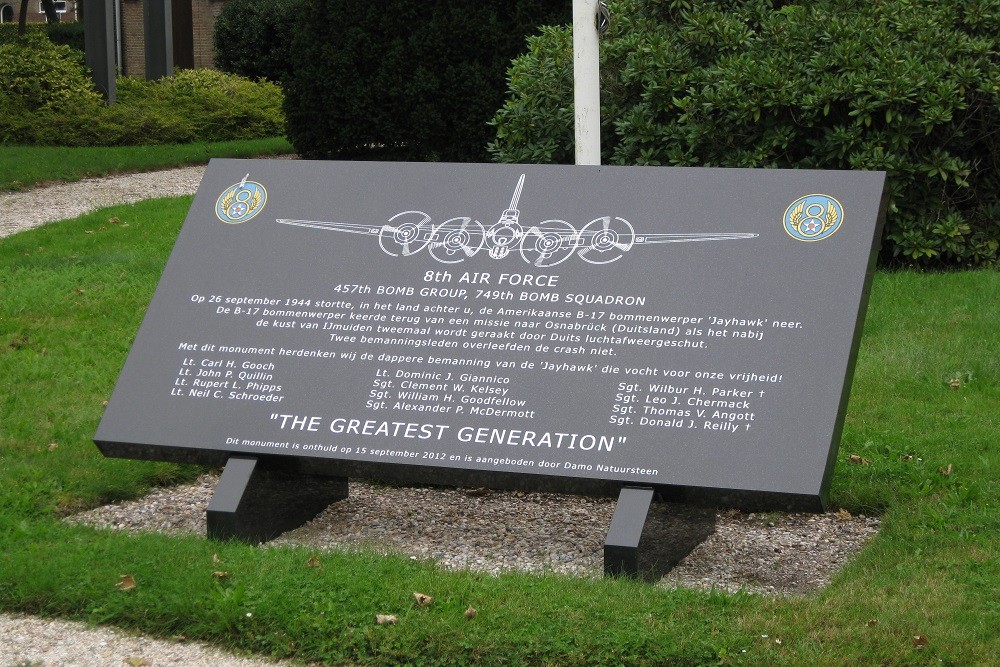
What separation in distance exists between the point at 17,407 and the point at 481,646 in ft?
11.8

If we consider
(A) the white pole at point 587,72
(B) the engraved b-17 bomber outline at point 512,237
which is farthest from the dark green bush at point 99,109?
(B) the engraved b-17 bomber outline at point 512,237

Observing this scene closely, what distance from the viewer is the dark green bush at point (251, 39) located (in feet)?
83.7

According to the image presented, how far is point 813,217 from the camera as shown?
4.39 metres

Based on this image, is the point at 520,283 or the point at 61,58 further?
the point at 61,58

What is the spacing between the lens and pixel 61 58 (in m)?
18.6

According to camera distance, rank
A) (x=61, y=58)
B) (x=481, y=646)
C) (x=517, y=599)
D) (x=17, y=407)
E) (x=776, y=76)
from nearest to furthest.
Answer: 1. (x=481, y=646)
2. (x=517, y=599)
3. (x=17, y=407)
4. (x=776, y=76)
5. (x=61, y=58)

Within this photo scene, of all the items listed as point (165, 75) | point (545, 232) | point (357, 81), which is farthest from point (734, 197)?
point (165, 75)

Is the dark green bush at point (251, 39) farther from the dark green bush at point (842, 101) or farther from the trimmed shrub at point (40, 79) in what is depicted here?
the dark green bush at point (842, 101)

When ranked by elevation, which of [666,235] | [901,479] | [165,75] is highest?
[666,235]

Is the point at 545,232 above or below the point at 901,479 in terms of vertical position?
above

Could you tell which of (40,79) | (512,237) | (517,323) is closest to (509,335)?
(517,323)

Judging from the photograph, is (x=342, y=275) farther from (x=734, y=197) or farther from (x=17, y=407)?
(x=17, y=407)

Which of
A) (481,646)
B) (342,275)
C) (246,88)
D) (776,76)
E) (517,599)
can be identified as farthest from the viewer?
(246,88)

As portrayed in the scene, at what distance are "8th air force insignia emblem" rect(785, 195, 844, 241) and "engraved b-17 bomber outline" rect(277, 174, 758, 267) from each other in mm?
164
